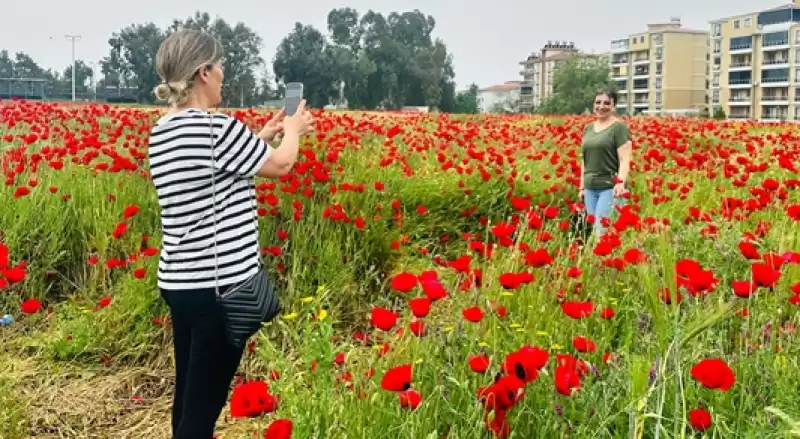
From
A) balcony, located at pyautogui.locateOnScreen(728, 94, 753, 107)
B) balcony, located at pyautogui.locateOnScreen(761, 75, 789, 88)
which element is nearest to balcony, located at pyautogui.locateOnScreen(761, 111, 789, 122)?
balcony, located at pyautogui.locateOnScreen(728, 94, 753, 107)

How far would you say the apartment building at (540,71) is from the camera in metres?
108

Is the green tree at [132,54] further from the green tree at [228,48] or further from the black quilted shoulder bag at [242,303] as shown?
the black quilted shoulder bag at [242,303]


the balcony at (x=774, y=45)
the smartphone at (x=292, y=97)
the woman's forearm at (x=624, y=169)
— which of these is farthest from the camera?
the balcony at (x=774, y=45)

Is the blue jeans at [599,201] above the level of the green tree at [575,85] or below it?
below

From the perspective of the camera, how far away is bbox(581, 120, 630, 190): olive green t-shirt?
5785 millimetres

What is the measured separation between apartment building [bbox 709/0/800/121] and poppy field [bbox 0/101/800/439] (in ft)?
241

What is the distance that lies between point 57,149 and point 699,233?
4.35 m

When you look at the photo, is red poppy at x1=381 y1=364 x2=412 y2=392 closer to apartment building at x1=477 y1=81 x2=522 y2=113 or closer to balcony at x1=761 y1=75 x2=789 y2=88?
balcony at x1=761 y1=75 x2=789 y2=88

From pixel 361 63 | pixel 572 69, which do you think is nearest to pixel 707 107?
pixel 572 69

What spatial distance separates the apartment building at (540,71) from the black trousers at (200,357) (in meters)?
103

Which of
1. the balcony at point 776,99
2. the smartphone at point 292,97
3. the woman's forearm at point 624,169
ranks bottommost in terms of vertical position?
the woman's forearm at point 624,169

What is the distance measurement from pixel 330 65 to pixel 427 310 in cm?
5939

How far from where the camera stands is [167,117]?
248 cm

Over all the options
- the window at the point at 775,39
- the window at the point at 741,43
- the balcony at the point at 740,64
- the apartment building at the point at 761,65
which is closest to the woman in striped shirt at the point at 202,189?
the apartment building at the point at 761,65
